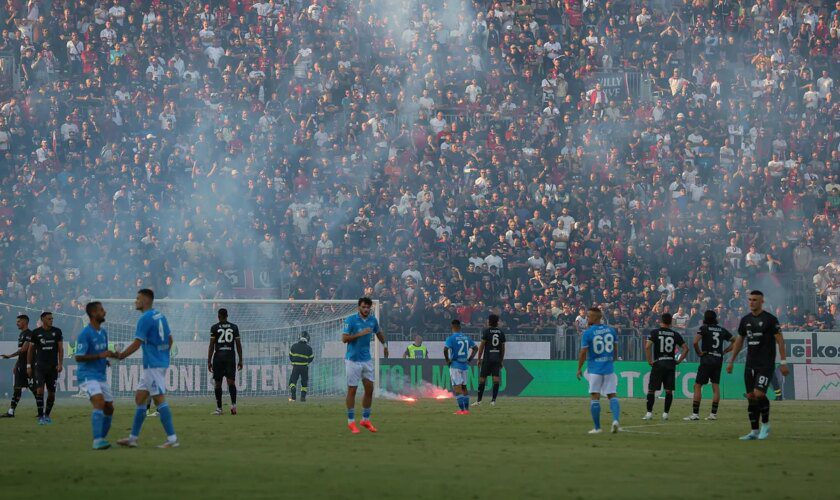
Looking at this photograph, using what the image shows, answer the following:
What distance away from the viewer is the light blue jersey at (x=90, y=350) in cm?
1664

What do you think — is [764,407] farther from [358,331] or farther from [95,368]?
[95,368]

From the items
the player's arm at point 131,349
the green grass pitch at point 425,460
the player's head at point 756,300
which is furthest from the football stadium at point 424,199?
the player's arm at point 131,349

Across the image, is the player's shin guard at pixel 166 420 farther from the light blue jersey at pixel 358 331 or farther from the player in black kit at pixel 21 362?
the player in black kit at pixel 21 362

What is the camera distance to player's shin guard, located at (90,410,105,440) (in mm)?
16422

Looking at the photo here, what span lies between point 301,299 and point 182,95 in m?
10.4

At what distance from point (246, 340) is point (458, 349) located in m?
8.97

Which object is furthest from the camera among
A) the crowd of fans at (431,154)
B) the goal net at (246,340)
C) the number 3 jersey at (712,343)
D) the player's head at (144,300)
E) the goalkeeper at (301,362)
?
the crowd of fans at (431,154)

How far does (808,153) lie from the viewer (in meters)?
42.2

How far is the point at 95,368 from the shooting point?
55.1 ft

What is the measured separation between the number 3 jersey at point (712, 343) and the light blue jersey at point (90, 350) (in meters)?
14.2

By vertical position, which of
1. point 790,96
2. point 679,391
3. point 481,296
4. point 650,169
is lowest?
point 679,391

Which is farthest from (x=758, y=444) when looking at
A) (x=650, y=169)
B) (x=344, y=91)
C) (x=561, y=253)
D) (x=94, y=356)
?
(x=344, y=91)

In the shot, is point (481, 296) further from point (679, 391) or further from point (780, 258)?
point (780, 258)

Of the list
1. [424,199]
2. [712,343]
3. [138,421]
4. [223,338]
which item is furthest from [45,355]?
[424,199]
